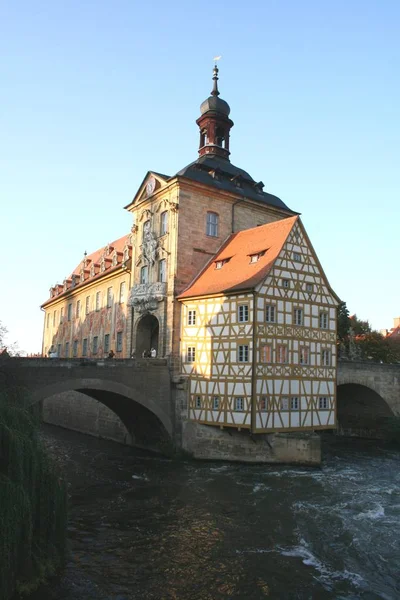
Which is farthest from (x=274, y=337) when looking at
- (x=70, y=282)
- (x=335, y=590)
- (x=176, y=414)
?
(x=70, y=282)

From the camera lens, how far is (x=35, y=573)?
935 cm

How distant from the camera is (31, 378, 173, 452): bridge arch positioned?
21.1 metres

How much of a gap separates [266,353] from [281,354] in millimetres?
904

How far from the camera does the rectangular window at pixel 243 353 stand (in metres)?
22.2

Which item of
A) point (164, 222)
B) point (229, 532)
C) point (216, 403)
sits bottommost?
point (229, 532)

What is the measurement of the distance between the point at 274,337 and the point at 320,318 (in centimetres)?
342

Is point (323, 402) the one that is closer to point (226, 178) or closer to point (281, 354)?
point (281, 354)

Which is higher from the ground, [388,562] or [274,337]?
[274,337]

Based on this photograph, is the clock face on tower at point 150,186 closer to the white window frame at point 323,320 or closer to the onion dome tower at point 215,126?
the onion dome tower at point 215,126

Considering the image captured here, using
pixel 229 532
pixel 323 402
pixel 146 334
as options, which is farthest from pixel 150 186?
pixel 229 532

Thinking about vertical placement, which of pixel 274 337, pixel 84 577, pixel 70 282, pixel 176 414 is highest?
pixel 70 282

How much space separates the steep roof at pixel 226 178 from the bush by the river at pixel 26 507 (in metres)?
19.0

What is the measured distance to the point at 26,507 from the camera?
28.7 ft

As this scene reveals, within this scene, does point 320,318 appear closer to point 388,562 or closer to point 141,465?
point 141,465
